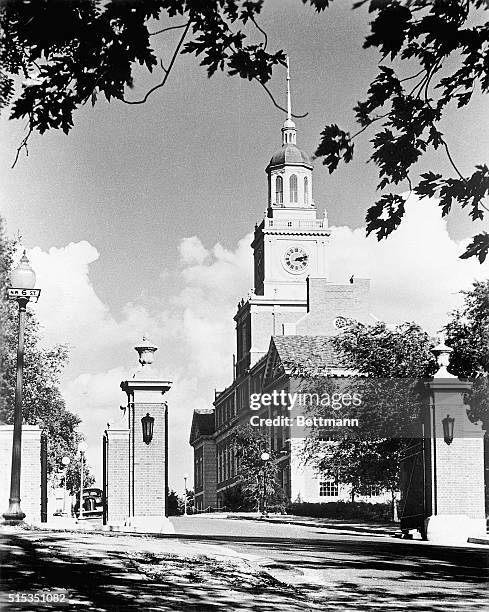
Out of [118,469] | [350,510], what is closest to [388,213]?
[118,469]

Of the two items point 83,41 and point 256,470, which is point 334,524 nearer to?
point 256,470

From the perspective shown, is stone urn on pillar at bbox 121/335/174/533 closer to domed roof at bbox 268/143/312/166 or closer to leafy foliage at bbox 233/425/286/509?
leafy foliage at bbox 233/425/286/509

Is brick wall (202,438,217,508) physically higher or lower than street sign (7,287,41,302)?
lower

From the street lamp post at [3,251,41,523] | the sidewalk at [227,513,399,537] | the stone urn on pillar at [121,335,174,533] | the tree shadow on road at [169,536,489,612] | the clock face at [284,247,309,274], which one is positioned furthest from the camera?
the stone urn on pillar at [121,335,174,533]

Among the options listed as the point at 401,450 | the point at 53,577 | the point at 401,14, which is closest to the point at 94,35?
the point at 401,14

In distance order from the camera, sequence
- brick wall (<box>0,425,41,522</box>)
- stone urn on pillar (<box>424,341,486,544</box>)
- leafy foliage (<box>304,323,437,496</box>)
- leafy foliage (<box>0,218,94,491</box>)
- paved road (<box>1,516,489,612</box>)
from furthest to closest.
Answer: stone urn on pillar (<box>424,341,486,544</box>)
leafy foliage (<box>304,323,437,496</box>)
brick wall (<box>0,425,41,522</box>)
leafy foliage (<box>0,218,94,491</box>)
paved road (<box>1,516,489,612</box>)

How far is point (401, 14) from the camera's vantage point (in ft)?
18.4

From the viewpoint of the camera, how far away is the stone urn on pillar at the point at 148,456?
38.6 feet

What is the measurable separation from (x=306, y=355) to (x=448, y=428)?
2.10 m

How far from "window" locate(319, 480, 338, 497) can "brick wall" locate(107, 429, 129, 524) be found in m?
3.06

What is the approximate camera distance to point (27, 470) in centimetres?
1038

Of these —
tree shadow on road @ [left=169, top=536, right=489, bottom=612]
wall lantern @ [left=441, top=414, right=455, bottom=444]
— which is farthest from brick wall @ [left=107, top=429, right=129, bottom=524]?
wall lantern @ [left=441, top=414, right=455, bottom=444]

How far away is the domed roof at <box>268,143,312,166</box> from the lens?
766cm

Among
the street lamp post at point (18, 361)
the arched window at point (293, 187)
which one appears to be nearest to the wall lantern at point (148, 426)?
the street lamp post at point (18, 361)
